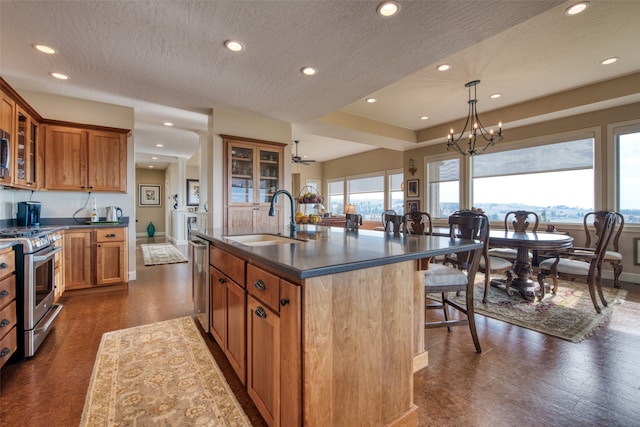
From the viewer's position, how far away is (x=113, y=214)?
388cm

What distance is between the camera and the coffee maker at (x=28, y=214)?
3.19 metres

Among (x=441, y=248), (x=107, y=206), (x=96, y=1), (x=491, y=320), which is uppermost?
(x=96, y=1)

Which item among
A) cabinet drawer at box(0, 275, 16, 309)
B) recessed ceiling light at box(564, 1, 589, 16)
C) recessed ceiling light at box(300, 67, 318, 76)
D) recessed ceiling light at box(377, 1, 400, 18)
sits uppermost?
recessed ceiling light at box(564, 1, 589, 16)

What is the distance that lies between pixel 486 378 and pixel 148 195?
11.6 metres

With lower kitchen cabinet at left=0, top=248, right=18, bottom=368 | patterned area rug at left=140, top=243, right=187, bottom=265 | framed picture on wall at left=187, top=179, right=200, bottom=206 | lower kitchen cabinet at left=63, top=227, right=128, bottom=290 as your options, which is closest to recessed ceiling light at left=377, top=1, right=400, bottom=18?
lower kitchen cabinet at left=0, top=248, right=18, bottom=368

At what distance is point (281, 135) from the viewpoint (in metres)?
4.66

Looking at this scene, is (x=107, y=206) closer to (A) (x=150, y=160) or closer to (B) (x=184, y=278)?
(B) (x=184, y=278)

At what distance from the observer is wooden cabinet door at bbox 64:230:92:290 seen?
3422 mm

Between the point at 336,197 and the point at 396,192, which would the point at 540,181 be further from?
the point at 336,197

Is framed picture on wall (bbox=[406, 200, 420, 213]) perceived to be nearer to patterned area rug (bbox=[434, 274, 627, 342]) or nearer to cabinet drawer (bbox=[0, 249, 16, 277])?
patterned area rug (bbox=[434, 274, 627, 342])

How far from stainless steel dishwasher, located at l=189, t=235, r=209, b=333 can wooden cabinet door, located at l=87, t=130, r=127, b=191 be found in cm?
227

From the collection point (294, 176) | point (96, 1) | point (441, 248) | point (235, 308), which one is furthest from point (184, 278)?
point (294, 176)

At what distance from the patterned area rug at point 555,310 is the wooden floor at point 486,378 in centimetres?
11

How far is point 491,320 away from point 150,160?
9.11 m
